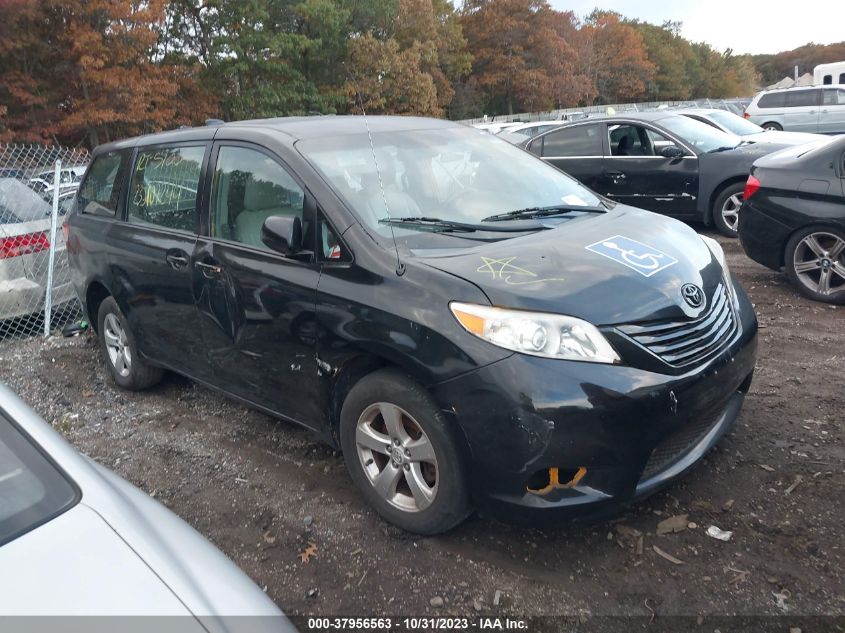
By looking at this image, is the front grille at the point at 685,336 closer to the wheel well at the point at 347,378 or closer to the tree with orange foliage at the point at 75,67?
the wheel well at the point at 347,378

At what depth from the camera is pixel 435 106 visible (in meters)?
48.8

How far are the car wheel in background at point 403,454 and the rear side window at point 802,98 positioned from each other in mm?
21716

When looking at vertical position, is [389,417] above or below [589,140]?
below

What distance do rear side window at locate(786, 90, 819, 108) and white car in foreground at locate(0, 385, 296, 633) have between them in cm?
2300

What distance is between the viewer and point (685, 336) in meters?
3.02

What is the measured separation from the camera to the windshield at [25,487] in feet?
6.04

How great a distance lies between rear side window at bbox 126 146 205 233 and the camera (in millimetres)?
4230

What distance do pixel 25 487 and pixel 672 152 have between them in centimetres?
884

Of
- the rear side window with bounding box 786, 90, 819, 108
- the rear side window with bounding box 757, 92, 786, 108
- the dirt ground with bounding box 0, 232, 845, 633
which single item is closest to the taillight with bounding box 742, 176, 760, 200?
the dirt ground with bounding box 0, 232, 845, 633

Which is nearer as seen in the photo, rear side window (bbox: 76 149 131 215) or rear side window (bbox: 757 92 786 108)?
rear side window (bbox: 76 149 131 215)

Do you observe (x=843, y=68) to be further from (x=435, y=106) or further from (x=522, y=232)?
(x=522, y=232)

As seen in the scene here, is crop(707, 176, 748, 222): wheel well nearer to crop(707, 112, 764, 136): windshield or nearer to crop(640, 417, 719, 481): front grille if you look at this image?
crop(707, 112, 764, 136): windshield

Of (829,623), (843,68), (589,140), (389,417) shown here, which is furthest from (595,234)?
(843,68)

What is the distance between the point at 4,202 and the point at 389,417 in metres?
5.73
